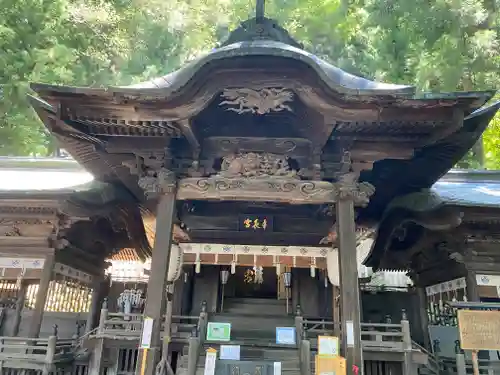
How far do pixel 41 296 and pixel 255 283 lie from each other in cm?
552

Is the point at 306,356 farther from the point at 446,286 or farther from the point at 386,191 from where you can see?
the point at 446,286

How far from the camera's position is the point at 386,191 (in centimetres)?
815

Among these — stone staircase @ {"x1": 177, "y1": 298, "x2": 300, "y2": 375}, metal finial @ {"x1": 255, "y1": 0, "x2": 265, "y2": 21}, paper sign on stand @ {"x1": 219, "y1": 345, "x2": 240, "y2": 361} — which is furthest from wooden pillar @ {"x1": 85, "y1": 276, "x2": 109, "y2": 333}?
metal finial @ {"x1": 255, "y1": 0, "x2": 265, "y2": 21}

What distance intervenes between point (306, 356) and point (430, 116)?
158 inches

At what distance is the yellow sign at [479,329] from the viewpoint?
5516mm

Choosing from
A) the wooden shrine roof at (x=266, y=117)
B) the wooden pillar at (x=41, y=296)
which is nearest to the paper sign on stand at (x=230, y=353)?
the wooden shrine roof at (x=266, y=117)

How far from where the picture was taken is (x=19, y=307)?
914 centimetres

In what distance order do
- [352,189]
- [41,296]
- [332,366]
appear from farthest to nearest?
[41,296] < [352,189] < [332,366]

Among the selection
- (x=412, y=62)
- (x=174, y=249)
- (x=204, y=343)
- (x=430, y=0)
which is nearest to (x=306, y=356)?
(x=204, y=343)

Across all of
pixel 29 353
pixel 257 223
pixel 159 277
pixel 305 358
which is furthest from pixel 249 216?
pixel 29 353

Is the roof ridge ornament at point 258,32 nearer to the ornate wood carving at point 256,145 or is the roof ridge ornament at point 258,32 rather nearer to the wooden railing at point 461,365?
the ornate wood carving at point 256,145

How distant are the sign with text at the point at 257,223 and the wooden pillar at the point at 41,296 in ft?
13.9

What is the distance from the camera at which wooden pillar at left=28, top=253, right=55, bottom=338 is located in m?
8.14

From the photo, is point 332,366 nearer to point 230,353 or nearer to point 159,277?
point 230,353
